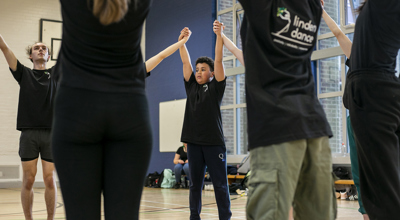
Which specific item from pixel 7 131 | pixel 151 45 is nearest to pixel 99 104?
pixel 7 131

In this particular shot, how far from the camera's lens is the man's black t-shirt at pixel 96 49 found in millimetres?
1451

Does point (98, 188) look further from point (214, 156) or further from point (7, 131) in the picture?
point (7, 131)

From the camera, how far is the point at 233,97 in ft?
37.7

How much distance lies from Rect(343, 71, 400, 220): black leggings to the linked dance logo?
69 centimetres

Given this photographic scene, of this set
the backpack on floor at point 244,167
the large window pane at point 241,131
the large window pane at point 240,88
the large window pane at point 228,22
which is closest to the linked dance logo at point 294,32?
the backpack on floor at point 244,167

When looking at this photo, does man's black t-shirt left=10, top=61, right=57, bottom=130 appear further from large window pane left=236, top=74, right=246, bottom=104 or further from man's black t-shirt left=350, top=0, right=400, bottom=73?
large window pane left=236, top=74, right=246, bottom=104

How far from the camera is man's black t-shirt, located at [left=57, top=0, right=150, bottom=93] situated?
1451 mm

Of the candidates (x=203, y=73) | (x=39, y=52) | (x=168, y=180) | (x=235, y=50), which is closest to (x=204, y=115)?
(x=203, y=73)

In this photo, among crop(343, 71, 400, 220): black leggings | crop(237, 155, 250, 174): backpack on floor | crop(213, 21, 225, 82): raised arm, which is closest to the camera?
crop(343, 71, 400, 220): black leggings

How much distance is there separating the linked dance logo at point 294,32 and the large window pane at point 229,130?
9635 mm

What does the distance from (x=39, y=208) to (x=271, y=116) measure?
569 cm

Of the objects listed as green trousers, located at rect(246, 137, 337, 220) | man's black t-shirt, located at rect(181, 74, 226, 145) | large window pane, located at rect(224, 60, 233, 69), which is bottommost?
green trousers, located at rect(246, 137, 337, 220)

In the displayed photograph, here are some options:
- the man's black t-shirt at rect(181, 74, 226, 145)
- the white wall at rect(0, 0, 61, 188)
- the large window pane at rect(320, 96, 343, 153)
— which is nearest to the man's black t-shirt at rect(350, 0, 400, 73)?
the man's black t-shirt at rect(181, 74, 226, 145)

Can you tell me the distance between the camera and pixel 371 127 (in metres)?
2.27
